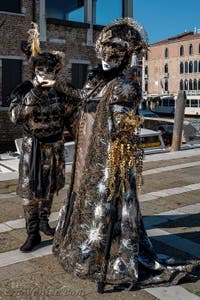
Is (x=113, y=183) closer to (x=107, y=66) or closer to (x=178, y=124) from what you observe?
(x=107, y=66)

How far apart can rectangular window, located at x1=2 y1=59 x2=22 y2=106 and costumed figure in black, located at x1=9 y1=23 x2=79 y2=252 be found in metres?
11.5

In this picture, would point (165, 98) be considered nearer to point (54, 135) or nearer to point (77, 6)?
point (77, 6)

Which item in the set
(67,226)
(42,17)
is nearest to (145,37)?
(67,226)

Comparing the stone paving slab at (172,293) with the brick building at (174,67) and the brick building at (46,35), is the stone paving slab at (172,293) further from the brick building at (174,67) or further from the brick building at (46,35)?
the brick building at (174,67)

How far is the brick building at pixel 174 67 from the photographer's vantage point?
66312mm

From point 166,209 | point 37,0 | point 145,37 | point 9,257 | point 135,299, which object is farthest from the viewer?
point 37,0

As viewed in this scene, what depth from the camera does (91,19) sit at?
56.0ft

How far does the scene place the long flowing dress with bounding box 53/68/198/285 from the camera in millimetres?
3016

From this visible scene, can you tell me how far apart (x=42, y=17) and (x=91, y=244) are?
1405 cm

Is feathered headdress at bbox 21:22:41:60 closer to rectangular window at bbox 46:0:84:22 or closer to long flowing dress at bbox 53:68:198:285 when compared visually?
long flowing dress at bbox 53:68:198:285

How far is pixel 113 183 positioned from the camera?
311 cm

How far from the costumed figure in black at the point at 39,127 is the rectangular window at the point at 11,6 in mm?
11986

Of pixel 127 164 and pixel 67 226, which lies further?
pixel 67 226

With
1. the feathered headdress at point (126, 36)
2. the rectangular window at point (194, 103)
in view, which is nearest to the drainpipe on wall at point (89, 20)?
the feathered headdress at point (126, 36)
